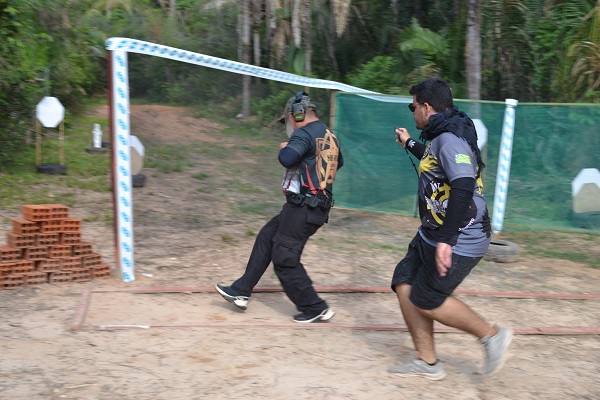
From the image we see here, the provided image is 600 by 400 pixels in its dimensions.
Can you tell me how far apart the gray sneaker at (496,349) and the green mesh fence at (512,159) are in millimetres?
5322

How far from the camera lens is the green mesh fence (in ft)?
30.9

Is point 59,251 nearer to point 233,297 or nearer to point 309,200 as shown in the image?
point 233,297

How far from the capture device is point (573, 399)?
468 cm

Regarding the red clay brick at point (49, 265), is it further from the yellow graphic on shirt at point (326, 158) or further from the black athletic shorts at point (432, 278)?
the black athletic shorts at point (432, 278)

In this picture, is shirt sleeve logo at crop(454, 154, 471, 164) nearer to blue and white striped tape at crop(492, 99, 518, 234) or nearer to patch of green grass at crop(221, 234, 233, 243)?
patch of green grass at crop(221, 234, 233, 243)

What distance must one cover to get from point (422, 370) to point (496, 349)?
1.70 feet

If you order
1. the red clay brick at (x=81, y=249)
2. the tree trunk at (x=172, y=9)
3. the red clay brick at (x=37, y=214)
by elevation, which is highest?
the tree trunk at (x=172, y=9)

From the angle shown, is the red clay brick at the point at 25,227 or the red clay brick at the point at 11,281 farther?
the red clay brick at the point at 25,227

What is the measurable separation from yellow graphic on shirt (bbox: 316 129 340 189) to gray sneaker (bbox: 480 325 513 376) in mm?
1797

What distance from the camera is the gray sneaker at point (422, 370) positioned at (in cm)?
479

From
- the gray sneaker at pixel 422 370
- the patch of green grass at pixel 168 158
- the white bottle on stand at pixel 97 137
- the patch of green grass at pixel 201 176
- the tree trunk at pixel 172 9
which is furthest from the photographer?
the tree trunk at pixel 172 9

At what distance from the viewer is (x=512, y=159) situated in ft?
32.2

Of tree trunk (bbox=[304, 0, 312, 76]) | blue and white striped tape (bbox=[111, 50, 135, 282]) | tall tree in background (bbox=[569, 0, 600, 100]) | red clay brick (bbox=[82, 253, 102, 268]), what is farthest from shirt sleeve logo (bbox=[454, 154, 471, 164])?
tree trunk (bbox=[304, 0, 312, 76])

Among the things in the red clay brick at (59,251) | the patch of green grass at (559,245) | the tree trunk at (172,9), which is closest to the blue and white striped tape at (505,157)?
the patch of green grass at (559,245)
